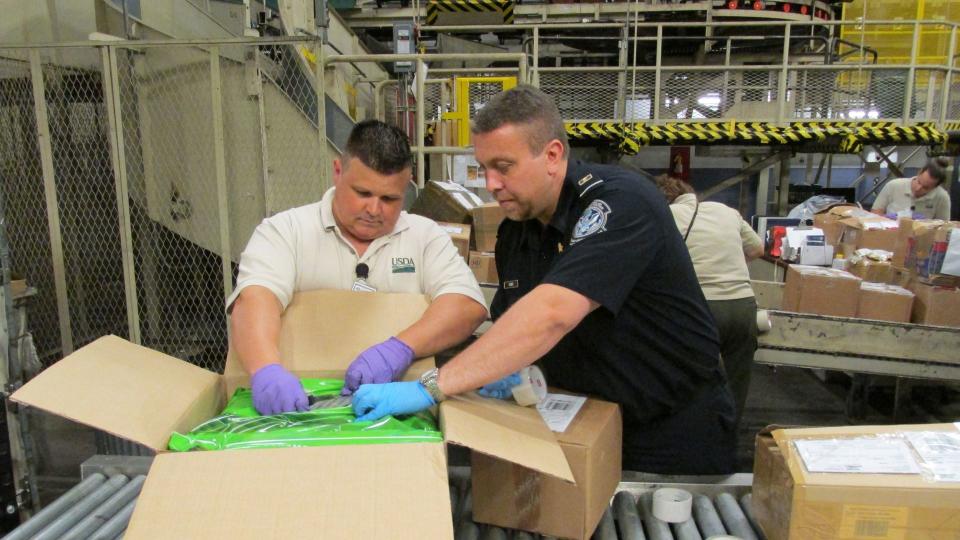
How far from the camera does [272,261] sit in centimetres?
174

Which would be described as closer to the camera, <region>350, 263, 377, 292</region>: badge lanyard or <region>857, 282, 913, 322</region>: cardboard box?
<region>350, 263, 377, 292</region>: badge lanyard

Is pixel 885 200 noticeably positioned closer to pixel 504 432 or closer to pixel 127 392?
pixel 504 432

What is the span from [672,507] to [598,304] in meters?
0.47

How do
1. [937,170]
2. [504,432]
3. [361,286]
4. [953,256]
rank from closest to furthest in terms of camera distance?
1. [504,432]
2. [361,286]
3. [953,256]
4. [937,170]

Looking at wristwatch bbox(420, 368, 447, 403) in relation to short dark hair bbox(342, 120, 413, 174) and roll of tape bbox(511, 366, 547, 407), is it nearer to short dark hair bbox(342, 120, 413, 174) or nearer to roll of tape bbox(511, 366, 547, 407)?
roll of tape bbox(511, 366, 547, 407)

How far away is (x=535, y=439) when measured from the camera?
1.19 metres

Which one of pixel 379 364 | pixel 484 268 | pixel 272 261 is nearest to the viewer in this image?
pixel 379 364

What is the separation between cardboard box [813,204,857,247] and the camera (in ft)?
16.0

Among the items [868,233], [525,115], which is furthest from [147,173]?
[868,233]

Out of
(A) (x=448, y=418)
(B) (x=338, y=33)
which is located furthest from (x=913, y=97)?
(A) (x=448, y=418)

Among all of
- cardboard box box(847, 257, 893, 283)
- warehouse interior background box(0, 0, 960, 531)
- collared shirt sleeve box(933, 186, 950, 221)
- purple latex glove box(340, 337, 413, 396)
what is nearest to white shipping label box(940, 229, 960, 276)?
warehouse interior background box(0, 0, 960, 531)

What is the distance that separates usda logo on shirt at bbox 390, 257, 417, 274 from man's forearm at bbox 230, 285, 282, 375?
0.38 m

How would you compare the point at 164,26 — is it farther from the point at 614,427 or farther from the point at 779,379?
the point at 779,379

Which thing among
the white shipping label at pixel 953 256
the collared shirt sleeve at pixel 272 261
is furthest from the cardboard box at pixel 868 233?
the collared shirt sleeve at pixel 272 261
